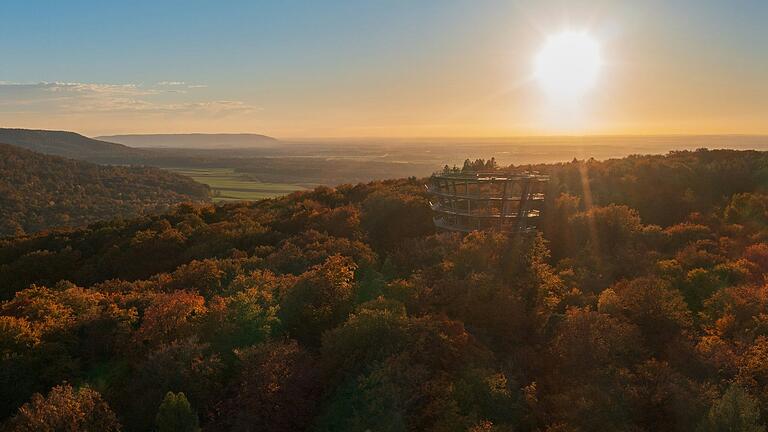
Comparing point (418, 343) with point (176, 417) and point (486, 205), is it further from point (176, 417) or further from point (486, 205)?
point (486, 205)

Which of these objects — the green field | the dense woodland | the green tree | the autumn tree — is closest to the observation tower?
the dense woodland

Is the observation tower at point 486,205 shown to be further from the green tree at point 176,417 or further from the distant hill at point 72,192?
the distant hill at point 72,192

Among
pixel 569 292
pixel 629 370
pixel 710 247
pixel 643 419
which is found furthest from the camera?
pixel 710 247

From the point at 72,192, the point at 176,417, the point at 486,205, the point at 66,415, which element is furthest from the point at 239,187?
the point at 176,417

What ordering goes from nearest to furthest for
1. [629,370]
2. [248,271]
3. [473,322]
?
[629,370], [473,322], [248,271]

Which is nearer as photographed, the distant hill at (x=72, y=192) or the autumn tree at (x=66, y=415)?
the autumn tree at (x=66, y=415)

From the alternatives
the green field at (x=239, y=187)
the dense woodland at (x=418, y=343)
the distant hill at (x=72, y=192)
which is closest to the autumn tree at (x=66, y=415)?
the dense woodland at (x=418, y=343)

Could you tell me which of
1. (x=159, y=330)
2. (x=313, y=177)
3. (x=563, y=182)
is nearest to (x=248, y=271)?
(x=159, y=330)

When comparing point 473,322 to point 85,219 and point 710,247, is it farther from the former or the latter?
point 85,219
